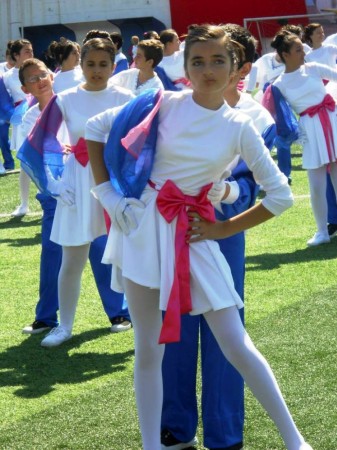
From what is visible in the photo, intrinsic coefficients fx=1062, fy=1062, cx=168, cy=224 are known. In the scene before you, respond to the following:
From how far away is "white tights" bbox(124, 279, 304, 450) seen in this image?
12.9 feet

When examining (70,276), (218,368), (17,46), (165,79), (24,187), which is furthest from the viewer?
(17,46)

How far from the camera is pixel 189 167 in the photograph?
12.9ft

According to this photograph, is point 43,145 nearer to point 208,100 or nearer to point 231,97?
point 231,97

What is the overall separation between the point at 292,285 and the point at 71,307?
6.43ft

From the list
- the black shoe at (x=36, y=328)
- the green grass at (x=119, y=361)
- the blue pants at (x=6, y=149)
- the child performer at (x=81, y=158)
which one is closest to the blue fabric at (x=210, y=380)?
the green grass at (x=119, y=361)

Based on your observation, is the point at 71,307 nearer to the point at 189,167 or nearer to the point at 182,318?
the point at 182,318

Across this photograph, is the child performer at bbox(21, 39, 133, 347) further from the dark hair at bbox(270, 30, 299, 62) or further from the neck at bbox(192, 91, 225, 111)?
the dark hair at bbox(270, 30, 299, 62)

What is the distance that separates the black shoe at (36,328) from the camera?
22.2ft

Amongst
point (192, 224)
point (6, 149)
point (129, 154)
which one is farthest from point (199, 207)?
point (6, 149)

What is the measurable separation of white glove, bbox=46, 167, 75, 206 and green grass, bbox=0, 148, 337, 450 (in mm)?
909

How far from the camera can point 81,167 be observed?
6.15m

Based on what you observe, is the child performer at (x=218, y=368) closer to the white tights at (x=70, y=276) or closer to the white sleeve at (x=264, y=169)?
the white sleeve at (x=264, y=169)

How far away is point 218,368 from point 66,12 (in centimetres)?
2888

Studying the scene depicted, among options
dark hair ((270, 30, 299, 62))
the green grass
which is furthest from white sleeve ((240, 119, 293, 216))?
dark hair ((270, 30, 299, 62))
